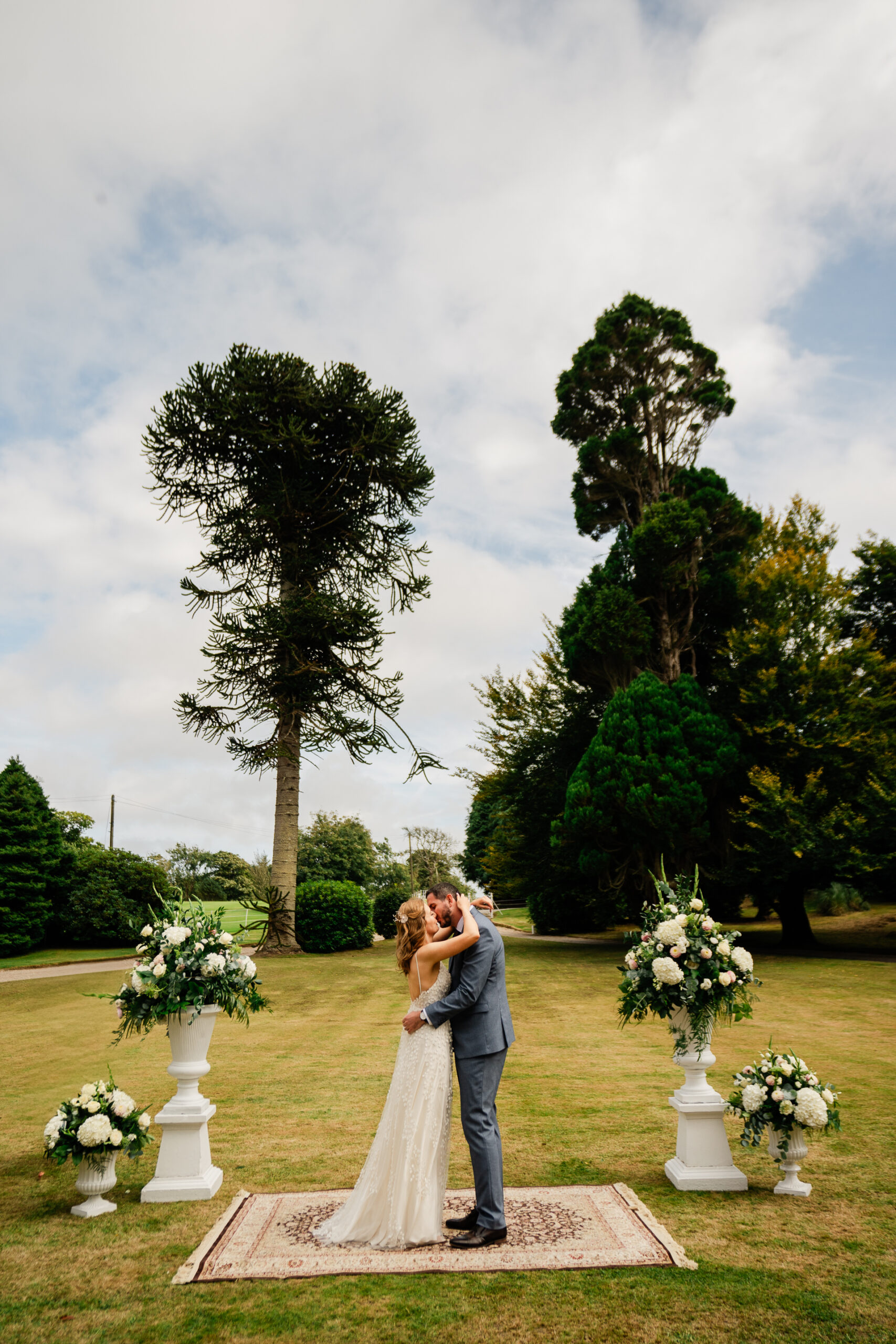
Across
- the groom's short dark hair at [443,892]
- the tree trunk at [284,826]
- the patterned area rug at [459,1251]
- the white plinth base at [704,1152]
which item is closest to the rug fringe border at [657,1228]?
the patterned area rug at [459,1251]

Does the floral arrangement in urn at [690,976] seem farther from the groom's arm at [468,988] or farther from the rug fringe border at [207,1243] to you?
the rug fringe border at [207,1243]

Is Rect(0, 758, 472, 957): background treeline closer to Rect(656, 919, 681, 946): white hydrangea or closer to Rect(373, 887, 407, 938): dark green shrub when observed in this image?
Rect(373, 887, 407, 938): dark green shrub

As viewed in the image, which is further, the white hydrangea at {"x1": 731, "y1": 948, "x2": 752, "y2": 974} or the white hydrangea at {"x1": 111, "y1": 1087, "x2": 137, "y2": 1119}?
the white hydrangea at {"x1": 731, "y1": 948, "x2": 752, "y2": 974}

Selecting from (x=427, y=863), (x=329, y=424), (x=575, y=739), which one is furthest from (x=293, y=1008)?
(x=427, y=863)

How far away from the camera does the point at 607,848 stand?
19734 mm

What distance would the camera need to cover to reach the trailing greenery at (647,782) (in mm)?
18266

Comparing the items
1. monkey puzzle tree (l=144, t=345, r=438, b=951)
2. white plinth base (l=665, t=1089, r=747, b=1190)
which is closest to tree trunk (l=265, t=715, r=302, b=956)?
monkey puzzle tree (l=144, t=345, r=438, b=951)

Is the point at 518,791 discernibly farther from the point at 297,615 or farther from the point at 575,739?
the point at 297,615

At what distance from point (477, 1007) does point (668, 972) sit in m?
1.31

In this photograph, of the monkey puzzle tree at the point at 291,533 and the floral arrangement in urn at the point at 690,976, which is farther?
the monkey puzzle tree at the point at 291,533

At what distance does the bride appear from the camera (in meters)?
4.25

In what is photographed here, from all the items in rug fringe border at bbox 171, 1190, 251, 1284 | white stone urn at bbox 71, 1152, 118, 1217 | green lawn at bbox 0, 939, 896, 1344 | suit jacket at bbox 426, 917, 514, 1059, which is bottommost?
green lawn at bbox 0, 939, 896, 1344

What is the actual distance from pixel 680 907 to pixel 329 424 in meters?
18.2

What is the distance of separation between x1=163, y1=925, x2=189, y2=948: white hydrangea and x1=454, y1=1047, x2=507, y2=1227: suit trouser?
6.50 ft
